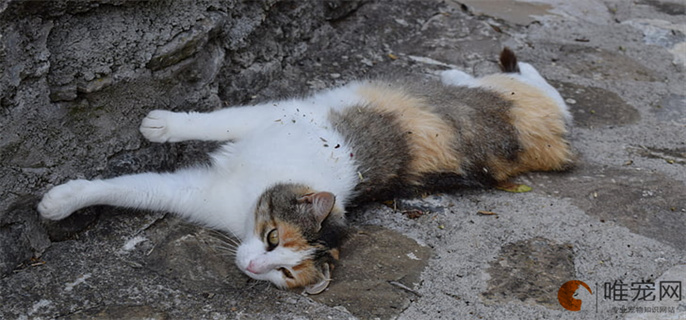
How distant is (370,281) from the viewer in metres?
2.51

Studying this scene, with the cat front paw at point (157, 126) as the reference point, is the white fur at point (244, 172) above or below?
below

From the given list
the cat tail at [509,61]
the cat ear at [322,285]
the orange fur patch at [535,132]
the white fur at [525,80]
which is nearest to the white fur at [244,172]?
the cat ear at [322,285]

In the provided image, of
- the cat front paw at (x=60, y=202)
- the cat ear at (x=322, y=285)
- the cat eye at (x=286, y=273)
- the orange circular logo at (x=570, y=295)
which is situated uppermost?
the cat front paw at (x=60, y=202)

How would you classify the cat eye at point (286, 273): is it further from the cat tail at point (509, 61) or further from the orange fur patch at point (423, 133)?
the cat tail at point (509, 61)

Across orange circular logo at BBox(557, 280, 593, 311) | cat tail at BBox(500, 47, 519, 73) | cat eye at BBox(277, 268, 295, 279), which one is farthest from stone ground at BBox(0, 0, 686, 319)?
cat tail at BBox(500, 47, 519, 73)

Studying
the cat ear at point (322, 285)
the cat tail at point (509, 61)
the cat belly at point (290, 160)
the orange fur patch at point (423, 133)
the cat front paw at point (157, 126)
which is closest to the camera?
the cat ear at point (322, 285)

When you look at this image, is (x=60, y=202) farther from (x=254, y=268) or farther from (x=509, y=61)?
(x=509, y=61)

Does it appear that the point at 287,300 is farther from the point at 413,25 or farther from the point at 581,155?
the point at 413,25

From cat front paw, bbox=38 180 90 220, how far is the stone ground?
0.05 meters

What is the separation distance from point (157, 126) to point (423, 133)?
1.22 metres

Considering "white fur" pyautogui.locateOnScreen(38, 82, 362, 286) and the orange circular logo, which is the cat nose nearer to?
"white fur" pyautogui.locateOnScreen(38, 82, 362, 286)

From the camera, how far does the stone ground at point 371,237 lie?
231 cm

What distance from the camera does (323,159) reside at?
2932 millimetres

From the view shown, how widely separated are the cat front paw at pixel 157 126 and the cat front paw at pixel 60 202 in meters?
0.40
